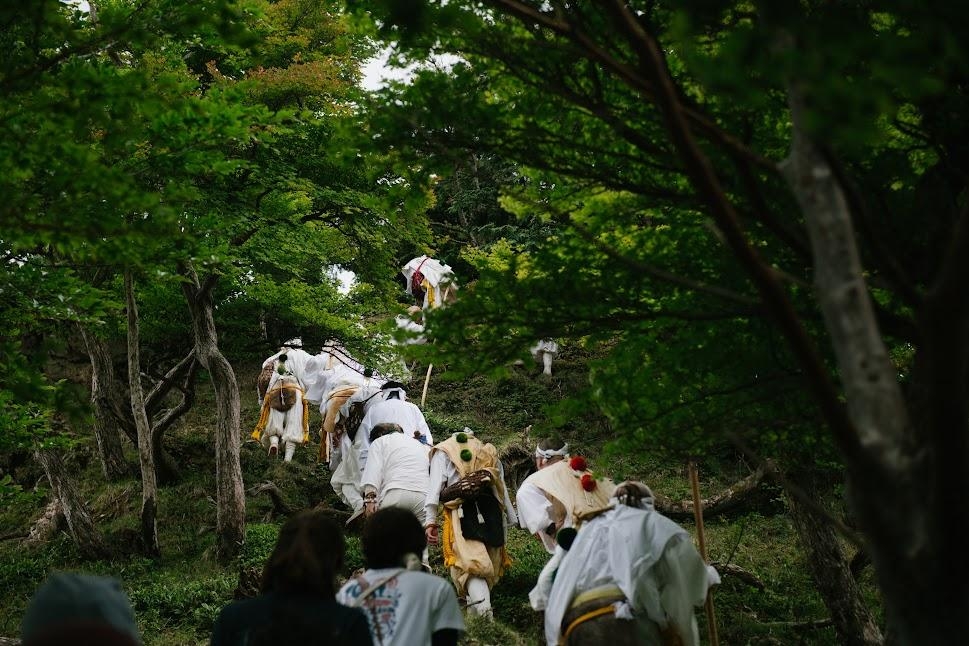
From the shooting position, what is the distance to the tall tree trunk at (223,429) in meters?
10.7

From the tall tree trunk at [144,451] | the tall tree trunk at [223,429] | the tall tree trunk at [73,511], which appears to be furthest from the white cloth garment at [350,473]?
the tall tree trunk at [73,511]

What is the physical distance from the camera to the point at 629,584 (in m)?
4.52

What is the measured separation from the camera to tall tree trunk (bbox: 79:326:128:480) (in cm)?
1314

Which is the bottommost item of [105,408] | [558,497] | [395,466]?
[105,408]

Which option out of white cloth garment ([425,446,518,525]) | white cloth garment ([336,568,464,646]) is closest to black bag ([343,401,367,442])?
white cloth garment ([425,446,518,525])

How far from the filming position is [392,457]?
9.15m

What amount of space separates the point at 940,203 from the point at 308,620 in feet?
10.3

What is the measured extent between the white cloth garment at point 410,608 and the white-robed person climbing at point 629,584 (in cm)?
166

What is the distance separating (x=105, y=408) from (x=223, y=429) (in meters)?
4.10

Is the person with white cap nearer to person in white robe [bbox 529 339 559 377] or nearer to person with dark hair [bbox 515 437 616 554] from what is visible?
person with dark hair [bbox 515 437 616 554]

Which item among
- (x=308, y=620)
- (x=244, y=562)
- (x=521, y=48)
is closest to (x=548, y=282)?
(x=521, y=48)

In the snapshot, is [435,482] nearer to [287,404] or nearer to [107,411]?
[287,404]

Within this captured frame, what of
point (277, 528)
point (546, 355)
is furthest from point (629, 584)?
point (546, 355)

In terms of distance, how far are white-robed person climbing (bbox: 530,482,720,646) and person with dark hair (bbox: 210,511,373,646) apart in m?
2.24
